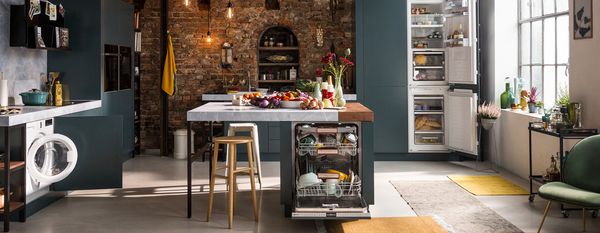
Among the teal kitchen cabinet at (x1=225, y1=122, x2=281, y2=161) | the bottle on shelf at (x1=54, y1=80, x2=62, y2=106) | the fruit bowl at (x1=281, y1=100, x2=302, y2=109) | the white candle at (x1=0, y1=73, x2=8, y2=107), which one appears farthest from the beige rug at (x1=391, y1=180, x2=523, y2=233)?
the white candle at (x1=0, y1=73, x2=8, y2=107)

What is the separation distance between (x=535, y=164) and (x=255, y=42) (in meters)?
5.29

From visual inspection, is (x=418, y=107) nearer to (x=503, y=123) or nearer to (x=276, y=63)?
(x=503, y=123)

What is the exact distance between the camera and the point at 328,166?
19.6ft

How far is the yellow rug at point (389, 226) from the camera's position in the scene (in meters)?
5.40

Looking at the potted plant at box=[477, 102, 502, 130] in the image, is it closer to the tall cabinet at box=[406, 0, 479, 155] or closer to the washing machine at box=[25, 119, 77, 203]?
the tall cabinet at box=[406, 0, 479, 155]

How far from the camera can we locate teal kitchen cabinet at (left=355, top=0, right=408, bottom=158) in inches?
393

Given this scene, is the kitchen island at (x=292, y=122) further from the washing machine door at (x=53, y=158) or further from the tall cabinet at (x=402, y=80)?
the tall cabinet at (x=402, y=80)

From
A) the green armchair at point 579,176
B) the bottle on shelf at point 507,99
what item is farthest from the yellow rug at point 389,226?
the bottle on shelf at point 507,99

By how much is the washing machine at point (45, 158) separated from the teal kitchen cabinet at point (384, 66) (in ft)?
Result: 15.7

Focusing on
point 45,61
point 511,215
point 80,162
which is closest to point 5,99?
Result: point 80,162

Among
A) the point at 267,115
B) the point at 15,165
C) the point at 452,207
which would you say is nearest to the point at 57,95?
the point at 15,165

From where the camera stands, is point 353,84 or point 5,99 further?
point 353,84

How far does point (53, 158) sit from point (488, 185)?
4997 mm

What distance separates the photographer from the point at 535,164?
25.8ft
